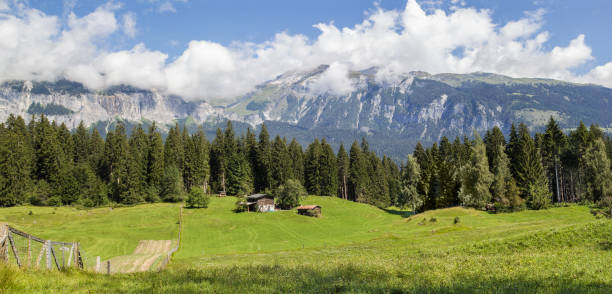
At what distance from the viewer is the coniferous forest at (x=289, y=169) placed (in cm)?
7738

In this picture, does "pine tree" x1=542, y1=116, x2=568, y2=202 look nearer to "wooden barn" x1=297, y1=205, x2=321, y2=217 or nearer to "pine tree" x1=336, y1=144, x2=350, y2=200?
"wooden barn" x1=297, y1=205, x2=321, y2=217

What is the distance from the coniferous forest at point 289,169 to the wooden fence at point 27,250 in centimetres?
7813

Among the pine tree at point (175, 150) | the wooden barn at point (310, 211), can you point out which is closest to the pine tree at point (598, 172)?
the wooden barn at point (310, 211)

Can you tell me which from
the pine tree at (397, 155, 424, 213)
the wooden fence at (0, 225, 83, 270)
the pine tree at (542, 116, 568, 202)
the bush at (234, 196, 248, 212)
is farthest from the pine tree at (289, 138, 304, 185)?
the wooden fence at (0, 225, 83, 270)

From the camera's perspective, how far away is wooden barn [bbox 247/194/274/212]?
91.2 m

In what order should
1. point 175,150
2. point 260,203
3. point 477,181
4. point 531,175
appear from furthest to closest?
point 175,150 < point 260,203 < point 531,175 < point 477,181

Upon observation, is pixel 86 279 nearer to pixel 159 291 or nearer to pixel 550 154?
pixel 159 291

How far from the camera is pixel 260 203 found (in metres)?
91.6

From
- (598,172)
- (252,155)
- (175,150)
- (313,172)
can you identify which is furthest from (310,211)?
(598,172)

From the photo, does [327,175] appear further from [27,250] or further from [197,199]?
[27,250]

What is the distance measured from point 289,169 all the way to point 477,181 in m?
57.2

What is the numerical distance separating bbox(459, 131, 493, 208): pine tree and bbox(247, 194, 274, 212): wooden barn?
156 feet

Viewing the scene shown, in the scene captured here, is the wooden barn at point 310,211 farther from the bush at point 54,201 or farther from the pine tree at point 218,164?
the bush at point 54,201

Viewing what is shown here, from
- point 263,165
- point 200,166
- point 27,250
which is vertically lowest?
point 27,250
